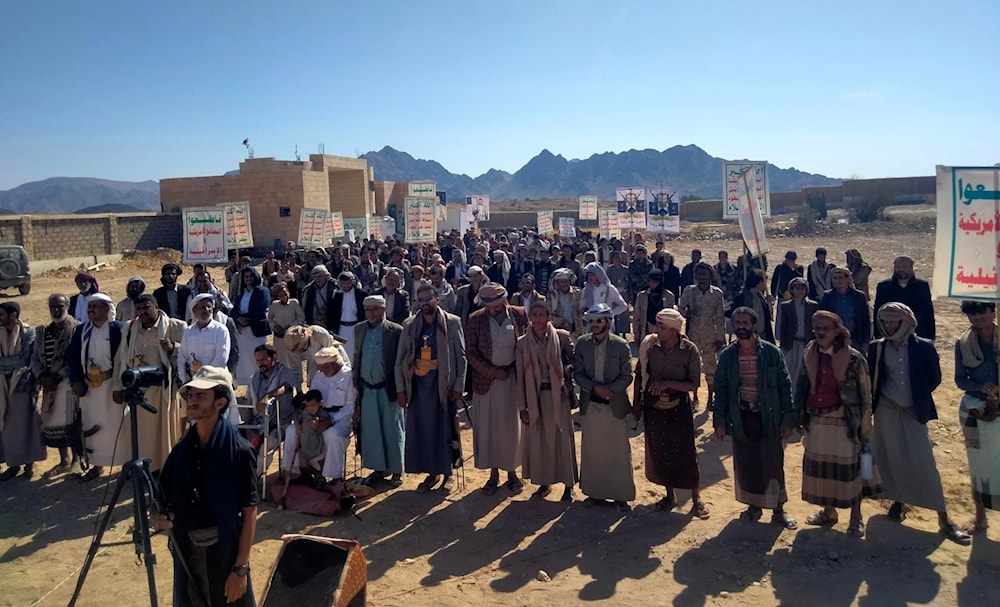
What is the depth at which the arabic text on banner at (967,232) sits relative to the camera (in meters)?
4.90

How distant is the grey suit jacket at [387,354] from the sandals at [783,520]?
3103 millimetres

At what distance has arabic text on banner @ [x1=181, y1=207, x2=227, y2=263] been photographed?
1055 centimetres

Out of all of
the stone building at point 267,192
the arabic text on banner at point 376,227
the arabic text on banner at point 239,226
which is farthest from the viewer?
the arabic text on banner at point 376,227

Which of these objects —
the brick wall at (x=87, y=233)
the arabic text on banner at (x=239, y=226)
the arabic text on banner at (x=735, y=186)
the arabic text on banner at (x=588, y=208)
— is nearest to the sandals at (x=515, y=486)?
the arabic text on banner at (x=735, y=186)

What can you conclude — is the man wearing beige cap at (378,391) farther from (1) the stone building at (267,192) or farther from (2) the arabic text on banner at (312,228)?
(1) the stone building at (267,192)

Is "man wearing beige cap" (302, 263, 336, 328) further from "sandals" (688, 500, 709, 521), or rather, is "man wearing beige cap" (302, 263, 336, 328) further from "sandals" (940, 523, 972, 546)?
"sandals" (940, 523, 972, 546)

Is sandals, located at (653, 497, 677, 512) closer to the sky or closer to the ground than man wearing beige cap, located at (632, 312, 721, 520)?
closer to the ground

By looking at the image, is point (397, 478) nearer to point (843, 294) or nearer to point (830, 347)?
point (830, 347)

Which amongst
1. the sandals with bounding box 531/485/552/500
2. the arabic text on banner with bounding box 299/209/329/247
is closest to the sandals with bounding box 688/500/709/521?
the sandals with bounding box 531/485/552/500

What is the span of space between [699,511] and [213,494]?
3678 millimetres

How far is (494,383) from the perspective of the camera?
5.86m

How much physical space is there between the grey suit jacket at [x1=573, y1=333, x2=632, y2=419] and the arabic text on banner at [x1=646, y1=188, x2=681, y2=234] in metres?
11.6

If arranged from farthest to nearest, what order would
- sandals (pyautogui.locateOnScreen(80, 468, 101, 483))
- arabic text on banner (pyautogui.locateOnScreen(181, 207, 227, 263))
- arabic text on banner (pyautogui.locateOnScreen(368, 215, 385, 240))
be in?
arabic text on banner (pyautogui.locateOnScreen(368, 215, 385, 240)) → arabic text on banner (pyautogui.locateOnScreen(181, 207, 227, 263)) → sandals (pyautogui.locateOnScreen(80, 468, 101, 483))

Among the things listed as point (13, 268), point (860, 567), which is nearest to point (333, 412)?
point (860, 567)
